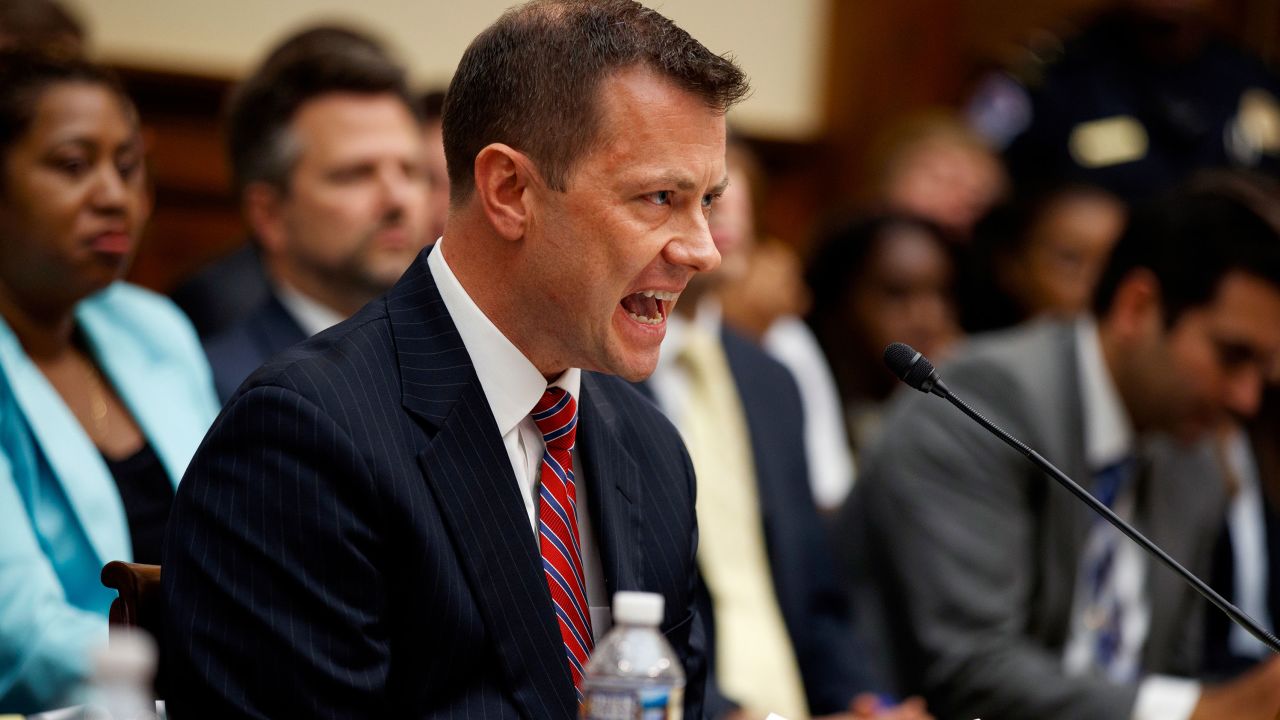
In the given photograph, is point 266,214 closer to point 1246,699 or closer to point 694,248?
point 694,248

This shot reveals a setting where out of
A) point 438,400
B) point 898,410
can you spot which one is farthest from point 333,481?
point 898,410

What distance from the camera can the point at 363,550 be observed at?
1431mm

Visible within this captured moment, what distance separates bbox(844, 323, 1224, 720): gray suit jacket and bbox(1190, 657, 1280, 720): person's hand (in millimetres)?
196

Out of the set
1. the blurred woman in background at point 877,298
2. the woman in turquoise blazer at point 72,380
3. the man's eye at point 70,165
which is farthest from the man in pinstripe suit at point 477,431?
the blurred woman in background at point 877,298

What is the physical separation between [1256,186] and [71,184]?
225cm

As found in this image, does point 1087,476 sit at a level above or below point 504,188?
below

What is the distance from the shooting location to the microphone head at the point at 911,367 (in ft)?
5.44

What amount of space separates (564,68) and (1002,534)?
1590 mm

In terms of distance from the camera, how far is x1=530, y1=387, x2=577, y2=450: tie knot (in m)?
1.65

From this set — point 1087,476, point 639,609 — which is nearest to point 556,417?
point 639,609

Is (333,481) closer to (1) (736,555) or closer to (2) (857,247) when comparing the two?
(1) (736,555)

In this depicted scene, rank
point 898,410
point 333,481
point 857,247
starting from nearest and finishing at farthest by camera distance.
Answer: point 333,481, point 898,410, point 857,247

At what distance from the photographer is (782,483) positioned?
3129mm

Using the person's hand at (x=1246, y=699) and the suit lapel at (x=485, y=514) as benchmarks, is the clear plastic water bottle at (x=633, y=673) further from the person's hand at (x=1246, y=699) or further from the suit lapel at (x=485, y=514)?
the person's hand at (x=1246, y=699)
